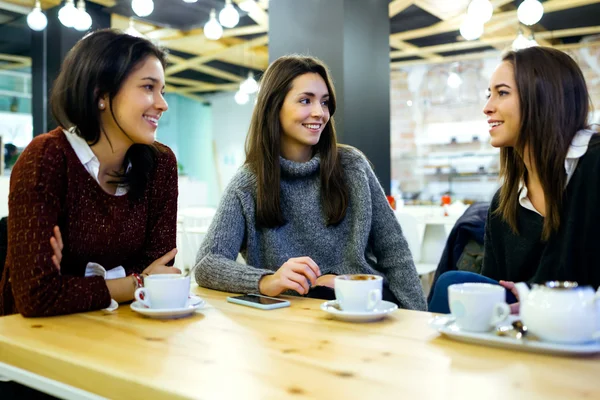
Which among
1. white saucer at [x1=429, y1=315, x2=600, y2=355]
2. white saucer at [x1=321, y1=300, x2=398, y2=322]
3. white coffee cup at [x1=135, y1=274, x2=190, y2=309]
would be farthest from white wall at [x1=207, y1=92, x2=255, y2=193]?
white saucer at [x1=429, y1=315, x2=600, y2=355]

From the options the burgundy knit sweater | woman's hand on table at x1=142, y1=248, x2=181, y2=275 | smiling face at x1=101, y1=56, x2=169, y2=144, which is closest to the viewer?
the burgundy knit sweater

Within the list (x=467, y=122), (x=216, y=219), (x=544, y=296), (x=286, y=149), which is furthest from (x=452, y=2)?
(x=544, y=296)

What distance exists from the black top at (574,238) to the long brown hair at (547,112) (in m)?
0.03

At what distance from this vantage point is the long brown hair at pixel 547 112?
Result: 1.47 m

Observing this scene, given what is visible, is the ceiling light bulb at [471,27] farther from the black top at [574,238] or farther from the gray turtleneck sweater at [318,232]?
the black top at [574,238]

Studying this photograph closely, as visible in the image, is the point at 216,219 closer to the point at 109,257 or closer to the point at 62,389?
the point at 109,257

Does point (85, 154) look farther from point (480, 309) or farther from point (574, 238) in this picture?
point (574, 238)

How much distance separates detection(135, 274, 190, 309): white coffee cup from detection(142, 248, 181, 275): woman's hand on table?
244 mm

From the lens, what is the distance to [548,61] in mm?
1560

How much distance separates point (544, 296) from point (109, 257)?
1029mm

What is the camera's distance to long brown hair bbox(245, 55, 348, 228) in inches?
68.2

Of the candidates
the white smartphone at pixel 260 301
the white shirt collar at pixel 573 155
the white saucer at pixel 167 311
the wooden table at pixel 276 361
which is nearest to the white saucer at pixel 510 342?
the wooden table at pixel 276 361

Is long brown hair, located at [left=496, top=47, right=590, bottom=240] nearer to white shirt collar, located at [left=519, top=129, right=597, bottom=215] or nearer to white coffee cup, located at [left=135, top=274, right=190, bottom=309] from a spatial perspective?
white shirt collar, located at [left=519, top=129, right=597, bottom=215]

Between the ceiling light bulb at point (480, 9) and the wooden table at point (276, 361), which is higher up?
the ceiling light bulb at point (480, 9)
